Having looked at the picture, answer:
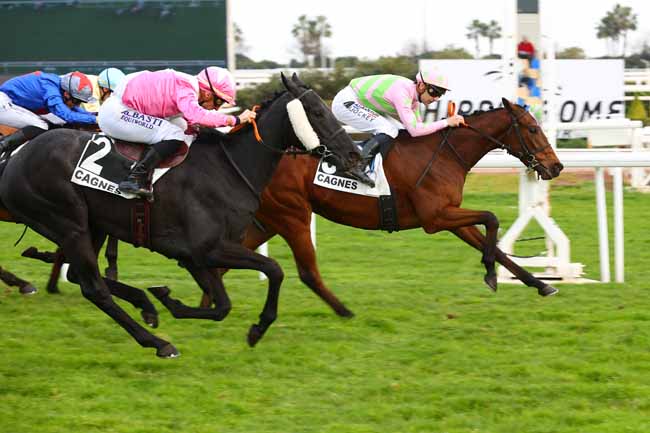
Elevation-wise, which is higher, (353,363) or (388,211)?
(388,211)

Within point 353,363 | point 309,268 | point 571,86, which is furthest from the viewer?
point 571,86

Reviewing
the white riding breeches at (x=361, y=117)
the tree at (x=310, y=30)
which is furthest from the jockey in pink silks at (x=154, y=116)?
the tree at (x=310, y=30)

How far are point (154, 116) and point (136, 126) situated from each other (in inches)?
4.5

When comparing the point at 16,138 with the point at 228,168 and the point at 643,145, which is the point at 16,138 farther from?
the point at 643,145

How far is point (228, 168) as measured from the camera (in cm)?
611

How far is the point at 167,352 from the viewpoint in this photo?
5977 mm

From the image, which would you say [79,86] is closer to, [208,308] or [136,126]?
[136,126]

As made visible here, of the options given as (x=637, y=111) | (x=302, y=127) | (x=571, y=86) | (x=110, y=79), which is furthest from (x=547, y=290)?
(x=637, y=111)

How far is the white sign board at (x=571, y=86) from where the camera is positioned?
22047 mm

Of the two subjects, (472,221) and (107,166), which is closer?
(107,166)

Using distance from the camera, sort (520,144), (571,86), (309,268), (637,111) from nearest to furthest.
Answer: (309,268)
(520,144)
(571,86)
(637,111)

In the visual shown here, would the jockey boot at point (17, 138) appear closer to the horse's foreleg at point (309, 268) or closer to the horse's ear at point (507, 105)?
the horse's foreleg at point (309, 268)

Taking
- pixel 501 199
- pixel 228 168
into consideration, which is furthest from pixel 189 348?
pixel 501 199

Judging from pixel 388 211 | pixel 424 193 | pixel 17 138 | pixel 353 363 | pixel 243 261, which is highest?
pixel 17 138
